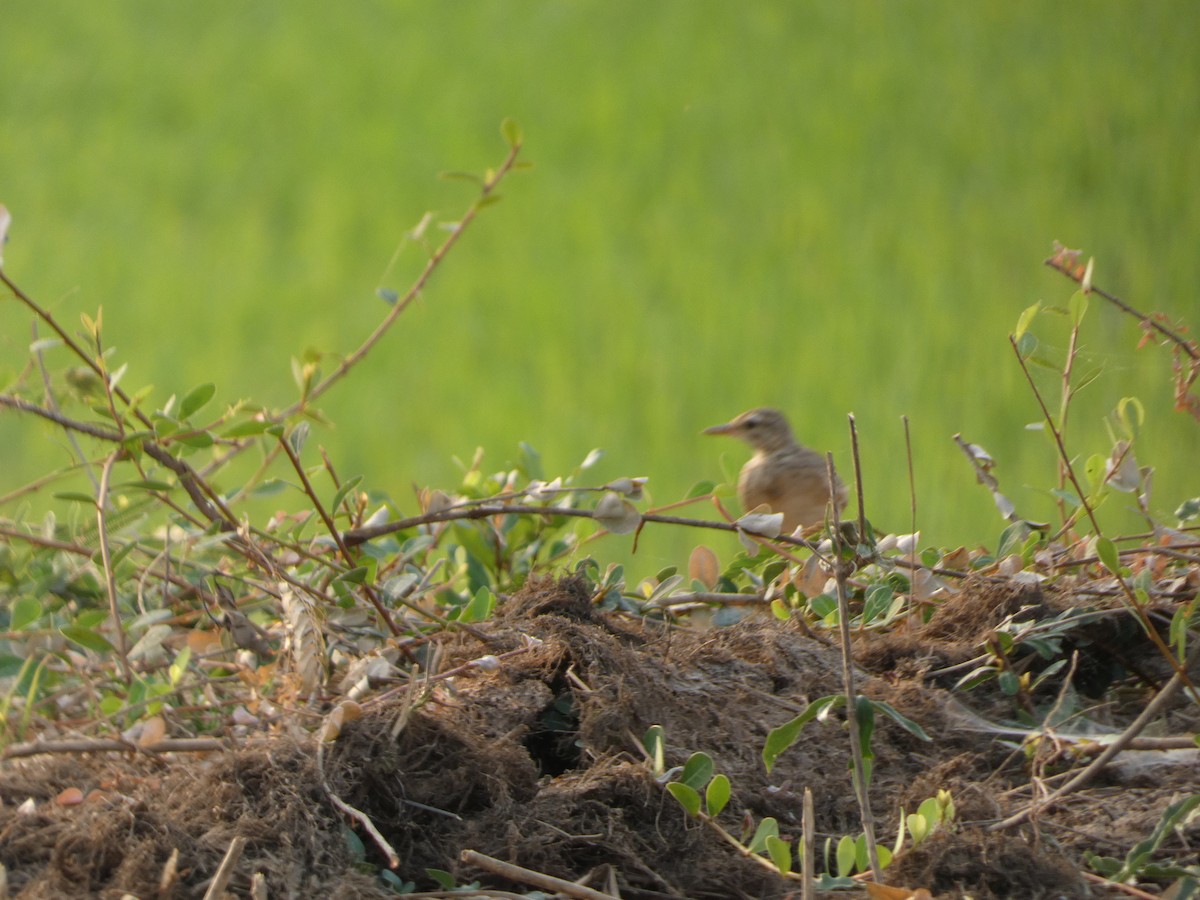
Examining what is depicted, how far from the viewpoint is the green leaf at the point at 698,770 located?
1.21 m

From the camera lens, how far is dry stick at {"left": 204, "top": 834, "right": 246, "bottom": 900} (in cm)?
104

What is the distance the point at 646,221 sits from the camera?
260 inches

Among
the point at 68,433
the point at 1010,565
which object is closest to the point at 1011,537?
the point at 1010,565

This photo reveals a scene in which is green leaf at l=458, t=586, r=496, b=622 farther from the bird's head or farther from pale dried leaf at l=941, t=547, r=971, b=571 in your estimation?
the bird's head

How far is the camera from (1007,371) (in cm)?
495

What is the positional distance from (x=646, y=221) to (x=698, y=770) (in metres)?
5.57

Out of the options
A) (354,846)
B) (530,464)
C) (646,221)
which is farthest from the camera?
(646,221)

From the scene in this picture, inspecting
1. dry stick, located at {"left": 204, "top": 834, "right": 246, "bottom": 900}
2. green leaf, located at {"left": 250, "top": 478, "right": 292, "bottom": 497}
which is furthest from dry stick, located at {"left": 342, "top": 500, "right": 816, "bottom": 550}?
dry stick, located at {"left": 204, "top": 834, "right": 246, "bottom": 900}

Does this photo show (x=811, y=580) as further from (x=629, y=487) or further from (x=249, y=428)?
(x=249, y=428)

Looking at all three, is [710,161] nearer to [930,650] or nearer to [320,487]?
[320,487]

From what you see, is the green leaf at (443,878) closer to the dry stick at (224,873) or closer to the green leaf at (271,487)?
the dry stick at (224,873)

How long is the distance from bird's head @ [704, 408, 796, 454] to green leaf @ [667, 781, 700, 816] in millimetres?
2059

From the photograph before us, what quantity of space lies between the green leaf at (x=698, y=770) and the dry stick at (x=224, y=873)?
1.23 feet

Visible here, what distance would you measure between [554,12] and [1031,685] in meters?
7.54
